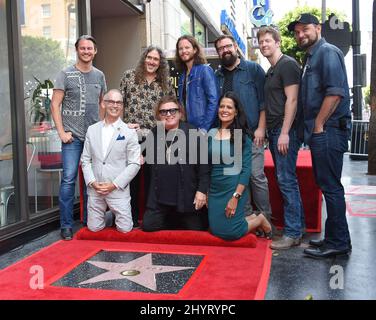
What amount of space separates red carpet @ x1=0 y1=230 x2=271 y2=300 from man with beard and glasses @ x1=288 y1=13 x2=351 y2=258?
0.62 m

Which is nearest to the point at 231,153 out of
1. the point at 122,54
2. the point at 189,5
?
the point at 122,54

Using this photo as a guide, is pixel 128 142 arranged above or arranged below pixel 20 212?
above

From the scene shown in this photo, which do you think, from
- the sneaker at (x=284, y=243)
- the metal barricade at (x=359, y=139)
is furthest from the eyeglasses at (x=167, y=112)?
the metal barricade at (x=359, y=139)

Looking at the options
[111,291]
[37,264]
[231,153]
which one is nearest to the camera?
[111,291]

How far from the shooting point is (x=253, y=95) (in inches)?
173

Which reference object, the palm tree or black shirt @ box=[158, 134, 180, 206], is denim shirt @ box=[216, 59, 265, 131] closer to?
black shirt @ box=[158, 134, 180, 206]

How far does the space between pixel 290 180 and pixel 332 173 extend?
18.9 inches

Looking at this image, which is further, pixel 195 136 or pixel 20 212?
pixel 20 212

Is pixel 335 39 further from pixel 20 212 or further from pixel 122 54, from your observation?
pixel 20 212

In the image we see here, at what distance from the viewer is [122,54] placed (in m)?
8.32

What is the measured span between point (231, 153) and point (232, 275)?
115 cm

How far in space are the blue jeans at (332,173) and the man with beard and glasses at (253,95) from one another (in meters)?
0.76

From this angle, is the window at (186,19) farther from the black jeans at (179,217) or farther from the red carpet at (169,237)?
the red carpet at (169,237)

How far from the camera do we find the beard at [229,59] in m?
4.41
